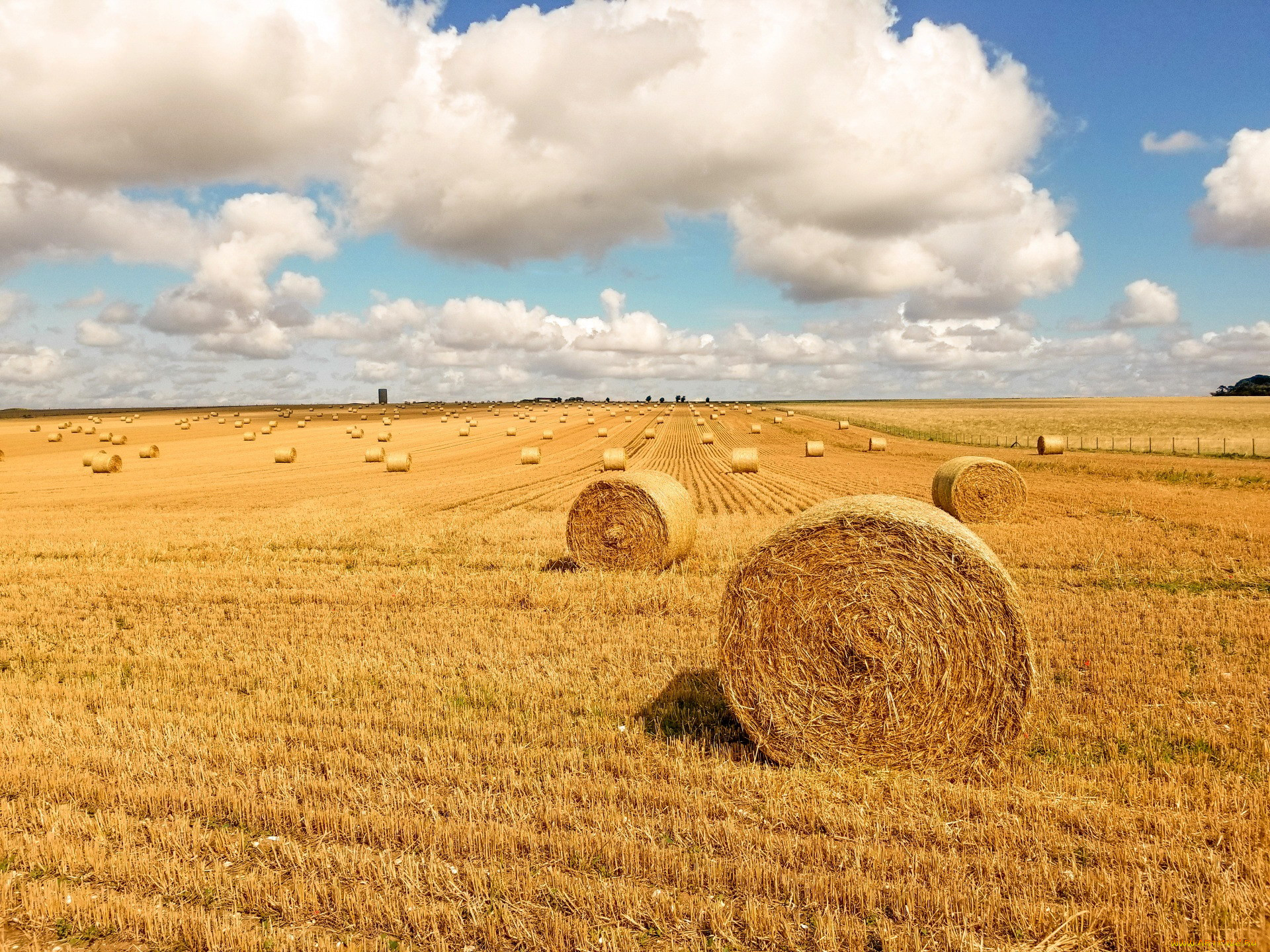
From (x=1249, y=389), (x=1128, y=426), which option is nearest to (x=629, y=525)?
(x=1128, y=426)

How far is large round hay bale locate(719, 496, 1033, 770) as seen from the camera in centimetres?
652

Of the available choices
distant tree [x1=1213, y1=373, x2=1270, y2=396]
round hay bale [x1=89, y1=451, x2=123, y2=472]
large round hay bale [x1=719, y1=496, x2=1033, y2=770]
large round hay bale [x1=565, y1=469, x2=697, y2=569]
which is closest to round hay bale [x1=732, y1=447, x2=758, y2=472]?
large round hay bale [x1=565, y1=469, x2=697, y2=569]

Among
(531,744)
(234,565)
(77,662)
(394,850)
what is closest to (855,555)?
(531,744)

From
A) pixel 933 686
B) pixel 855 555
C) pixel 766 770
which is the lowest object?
pixel 766 770

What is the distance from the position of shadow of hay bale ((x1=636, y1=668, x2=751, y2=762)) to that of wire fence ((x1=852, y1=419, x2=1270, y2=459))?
4154cm

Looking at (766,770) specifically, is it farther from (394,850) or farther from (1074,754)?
Answer: (394,850)

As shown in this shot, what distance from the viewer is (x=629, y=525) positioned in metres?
15.0

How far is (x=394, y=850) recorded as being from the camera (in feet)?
16.6

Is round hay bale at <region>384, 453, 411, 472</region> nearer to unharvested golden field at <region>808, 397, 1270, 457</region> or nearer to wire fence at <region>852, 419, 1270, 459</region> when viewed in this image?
wire fence at <region>852, 419, 1270, 459</region>

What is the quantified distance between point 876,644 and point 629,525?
8490mm

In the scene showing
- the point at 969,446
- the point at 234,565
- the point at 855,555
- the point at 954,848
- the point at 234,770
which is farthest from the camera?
the point at 969,446

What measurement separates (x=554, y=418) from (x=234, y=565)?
75.9 m

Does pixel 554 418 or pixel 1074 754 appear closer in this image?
pixel 1074 754

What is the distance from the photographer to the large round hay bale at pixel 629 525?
14828 millimetres
